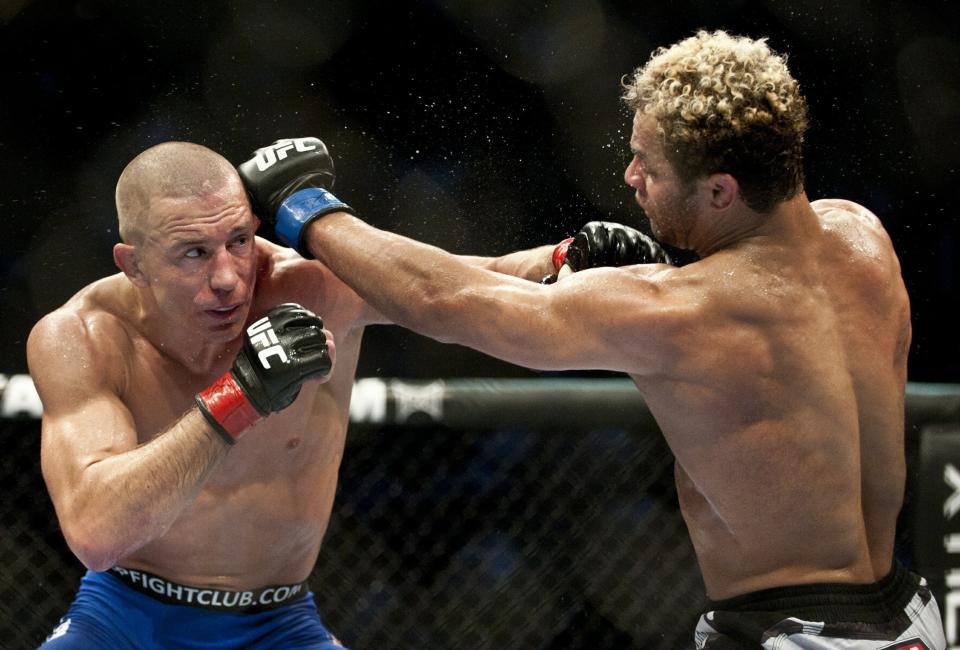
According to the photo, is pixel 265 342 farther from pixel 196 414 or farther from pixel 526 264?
pixel 526 264

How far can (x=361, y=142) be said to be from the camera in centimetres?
426

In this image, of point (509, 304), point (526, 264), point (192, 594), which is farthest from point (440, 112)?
point (509, 304)

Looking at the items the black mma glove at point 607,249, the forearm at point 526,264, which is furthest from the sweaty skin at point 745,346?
the forearm at point 526,264

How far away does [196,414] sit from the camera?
1.91m

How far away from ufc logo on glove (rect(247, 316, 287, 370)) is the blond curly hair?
743 millimetres

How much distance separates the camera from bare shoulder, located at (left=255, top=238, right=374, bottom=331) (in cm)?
227

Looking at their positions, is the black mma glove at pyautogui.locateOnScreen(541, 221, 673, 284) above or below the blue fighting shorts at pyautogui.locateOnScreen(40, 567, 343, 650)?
above

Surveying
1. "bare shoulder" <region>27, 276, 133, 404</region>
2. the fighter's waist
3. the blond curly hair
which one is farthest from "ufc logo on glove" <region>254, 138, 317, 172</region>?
the fighter's waist

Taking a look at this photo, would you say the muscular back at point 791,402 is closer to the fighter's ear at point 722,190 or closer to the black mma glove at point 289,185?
the fighter's ear at point 722,190

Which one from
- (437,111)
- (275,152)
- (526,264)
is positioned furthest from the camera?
(437,111)

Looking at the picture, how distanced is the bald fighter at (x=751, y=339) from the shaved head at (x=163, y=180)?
1.58 ft

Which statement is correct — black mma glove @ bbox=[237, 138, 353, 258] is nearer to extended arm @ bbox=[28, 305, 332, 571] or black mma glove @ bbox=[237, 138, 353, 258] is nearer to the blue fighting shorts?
extended arm @ bbox=[28, 305, 332, 571]

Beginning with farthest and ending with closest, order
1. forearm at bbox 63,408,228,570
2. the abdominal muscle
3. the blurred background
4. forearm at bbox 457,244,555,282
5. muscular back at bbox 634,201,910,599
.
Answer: the blurred background
forearm at bbox 457,244,555,282
the abdominal muscle
forearm at bbox 63,408,228,570
muscular back at bbox 634,201,910,599

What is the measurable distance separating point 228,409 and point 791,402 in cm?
95
